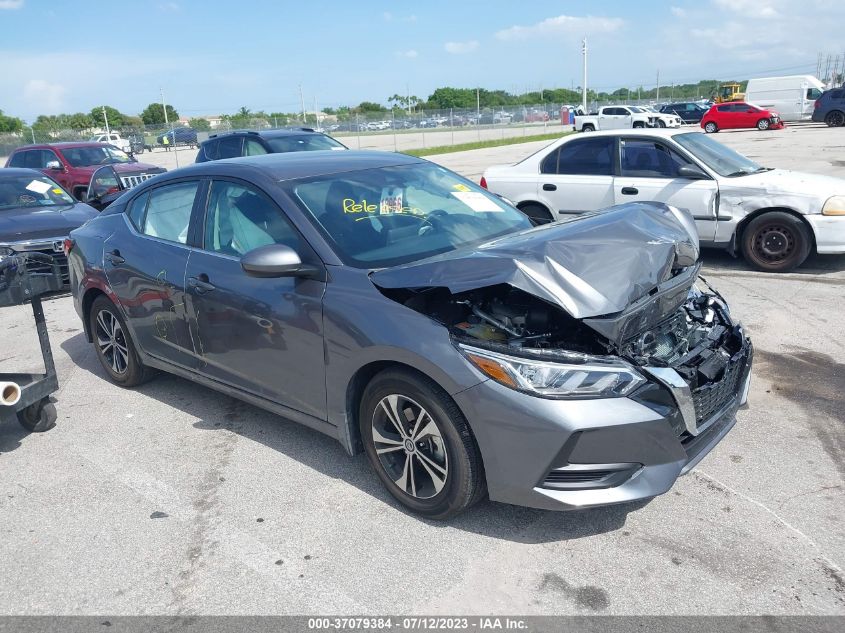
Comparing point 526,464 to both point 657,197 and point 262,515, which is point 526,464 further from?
point 657,197

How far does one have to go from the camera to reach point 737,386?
374 centimetres

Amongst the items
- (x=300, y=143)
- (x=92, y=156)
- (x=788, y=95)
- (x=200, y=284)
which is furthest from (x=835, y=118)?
(x=200, y=284)

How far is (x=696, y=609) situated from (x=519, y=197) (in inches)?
274

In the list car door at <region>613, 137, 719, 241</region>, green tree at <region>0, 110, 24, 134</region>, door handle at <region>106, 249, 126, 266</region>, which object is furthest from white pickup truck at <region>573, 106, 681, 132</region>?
green tree at <region>0, 110, 24, 134</region>

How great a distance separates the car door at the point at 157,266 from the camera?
4613mm

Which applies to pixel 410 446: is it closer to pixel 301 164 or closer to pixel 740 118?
pixel 301 164

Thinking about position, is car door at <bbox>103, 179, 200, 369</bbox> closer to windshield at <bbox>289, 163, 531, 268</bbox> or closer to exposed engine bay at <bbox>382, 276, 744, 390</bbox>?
windshield at <bbox>289, 163, 531, 268</bbox>

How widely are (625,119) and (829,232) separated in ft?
114

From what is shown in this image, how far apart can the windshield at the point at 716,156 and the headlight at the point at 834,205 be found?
37.9 inches

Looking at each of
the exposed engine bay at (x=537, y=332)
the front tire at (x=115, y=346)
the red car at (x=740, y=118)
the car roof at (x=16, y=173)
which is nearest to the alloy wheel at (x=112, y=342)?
the front tire at (x=115, y=346)

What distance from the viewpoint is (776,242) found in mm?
7957

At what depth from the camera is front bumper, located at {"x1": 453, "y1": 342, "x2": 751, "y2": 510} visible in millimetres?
2957

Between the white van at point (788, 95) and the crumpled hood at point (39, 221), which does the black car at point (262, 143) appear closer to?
the crumpled hood at point (39, 221)

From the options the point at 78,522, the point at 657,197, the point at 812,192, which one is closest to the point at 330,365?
the point at 78,522
